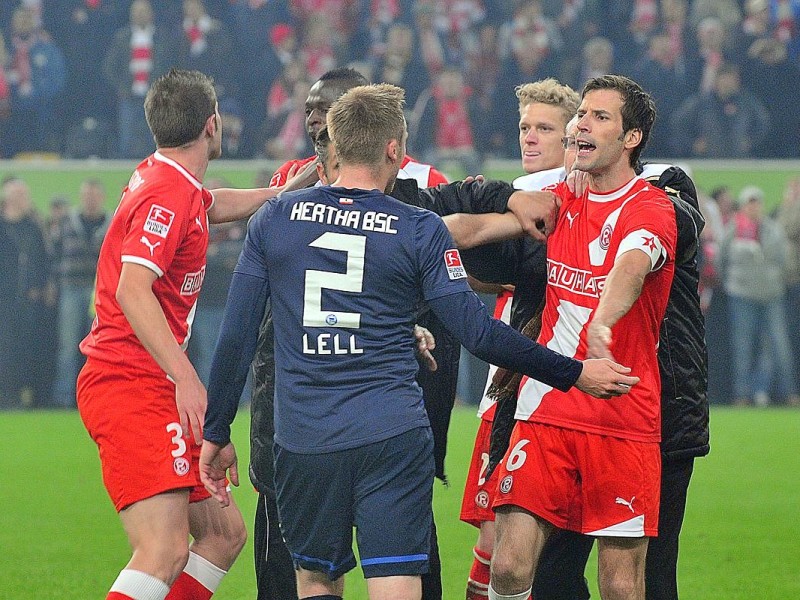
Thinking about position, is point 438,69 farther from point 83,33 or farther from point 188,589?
point 188,589

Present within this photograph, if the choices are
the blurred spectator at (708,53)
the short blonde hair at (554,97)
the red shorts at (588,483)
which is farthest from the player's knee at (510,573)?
the blurred spectator at (708,53)

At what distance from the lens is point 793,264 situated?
1453 cm

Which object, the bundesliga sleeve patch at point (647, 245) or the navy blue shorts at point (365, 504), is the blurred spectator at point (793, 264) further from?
the navy blue shorts at point (365, 504)

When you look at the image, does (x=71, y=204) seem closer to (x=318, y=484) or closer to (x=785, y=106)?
(x=785, y=106)

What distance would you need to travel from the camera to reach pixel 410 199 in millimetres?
4336

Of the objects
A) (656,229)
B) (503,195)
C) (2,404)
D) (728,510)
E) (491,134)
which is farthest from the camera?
(491,134)

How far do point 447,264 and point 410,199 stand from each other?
0.82 meters

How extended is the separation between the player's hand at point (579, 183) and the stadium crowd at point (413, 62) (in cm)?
1102

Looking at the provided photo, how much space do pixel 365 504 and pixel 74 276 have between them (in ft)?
37.5

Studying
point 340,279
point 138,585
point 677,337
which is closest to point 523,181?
point 677,337

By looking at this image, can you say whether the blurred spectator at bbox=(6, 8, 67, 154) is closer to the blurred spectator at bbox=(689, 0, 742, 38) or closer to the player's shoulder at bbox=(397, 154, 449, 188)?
the blurred spectator at bbox=(689, 0, 742, 38)

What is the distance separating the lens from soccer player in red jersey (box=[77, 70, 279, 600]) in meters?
3.94

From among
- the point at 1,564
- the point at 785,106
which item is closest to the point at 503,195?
the point at 1,564

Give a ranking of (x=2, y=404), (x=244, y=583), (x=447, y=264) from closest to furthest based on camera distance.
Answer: (x=447, y=264) < (x=244, y=583) < (x=2, y=404)
